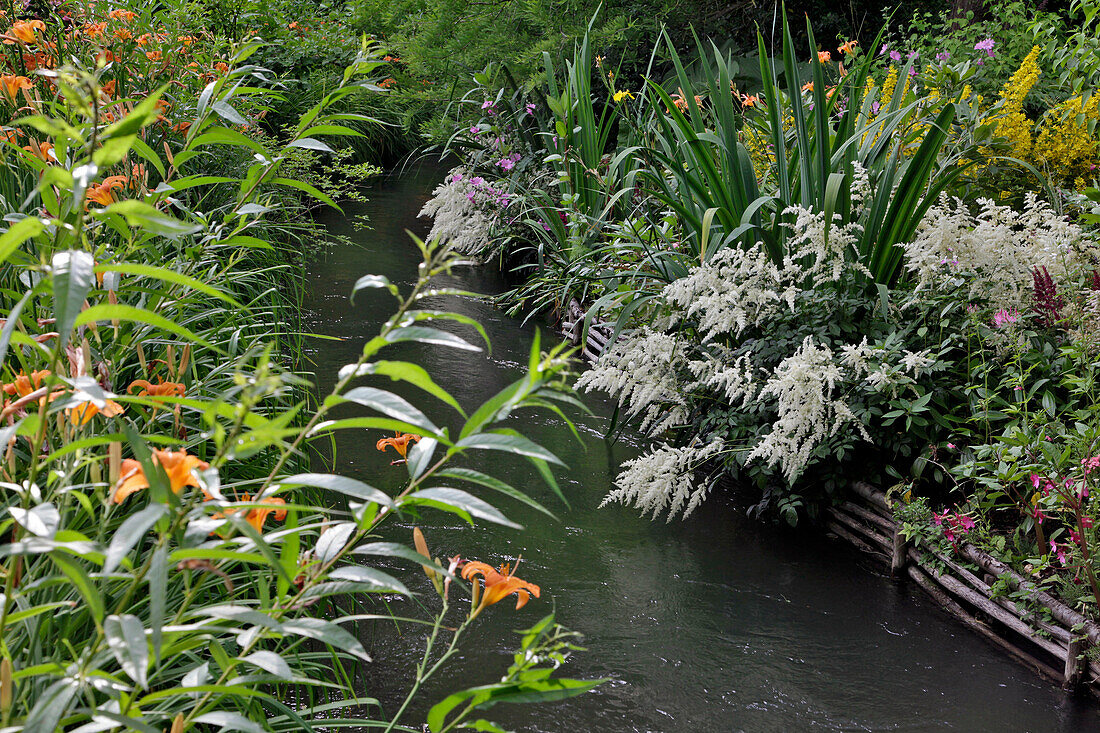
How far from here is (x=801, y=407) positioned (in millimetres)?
2537

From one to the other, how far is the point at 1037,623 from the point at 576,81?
3.55m

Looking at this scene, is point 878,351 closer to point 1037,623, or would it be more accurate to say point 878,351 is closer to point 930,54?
point 1037,623

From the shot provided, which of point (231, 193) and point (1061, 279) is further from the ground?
point (1061, 279)

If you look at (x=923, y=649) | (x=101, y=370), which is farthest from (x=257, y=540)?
(x=923, y=649)

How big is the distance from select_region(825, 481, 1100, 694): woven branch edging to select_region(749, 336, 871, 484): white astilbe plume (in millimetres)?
379

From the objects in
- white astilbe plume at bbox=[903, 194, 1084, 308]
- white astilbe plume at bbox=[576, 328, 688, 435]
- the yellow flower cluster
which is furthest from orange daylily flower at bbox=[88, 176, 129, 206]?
the yellow flower cluster

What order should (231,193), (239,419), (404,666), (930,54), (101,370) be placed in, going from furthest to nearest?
(930,54), (231,193), (404,666), (101,370), (239,419)

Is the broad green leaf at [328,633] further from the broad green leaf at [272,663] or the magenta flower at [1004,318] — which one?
the magenta flower at [1004,318]

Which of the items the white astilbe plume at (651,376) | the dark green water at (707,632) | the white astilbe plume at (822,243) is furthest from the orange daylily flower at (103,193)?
the white astilbe plume at (822,243)

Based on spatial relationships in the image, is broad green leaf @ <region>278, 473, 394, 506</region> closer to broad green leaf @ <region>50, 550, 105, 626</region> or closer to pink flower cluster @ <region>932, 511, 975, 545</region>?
broad green leaf @ <region>50, 550, 105, 626</region>

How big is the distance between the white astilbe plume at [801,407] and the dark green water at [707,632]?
1.29ft

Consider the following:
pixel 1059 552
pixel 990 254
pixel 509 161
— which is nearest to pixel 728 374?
pixel 990 254

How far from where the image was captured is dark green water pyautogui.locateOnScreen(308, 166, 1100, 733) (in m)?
2.07

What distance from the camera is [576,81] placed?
4816mm
